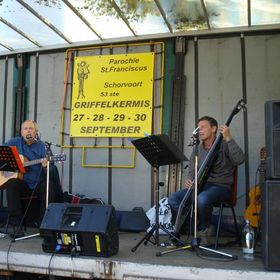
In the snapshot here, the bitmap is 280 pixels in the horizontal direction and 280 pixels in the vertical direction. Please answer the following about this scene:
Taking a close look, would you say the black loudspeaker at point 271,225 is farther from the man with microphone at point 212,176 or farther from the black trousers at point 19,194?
the black trousers at point 19,194

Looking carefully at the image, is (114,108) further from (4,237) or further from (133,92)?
(4,237)

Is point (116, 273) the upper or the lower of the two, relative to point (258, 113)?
lower

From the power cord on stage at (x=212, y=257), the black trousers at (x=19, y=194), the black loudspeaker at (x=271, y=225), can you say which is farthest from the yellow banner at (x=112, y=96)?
the black loudspeaker at (x=271, y=225)

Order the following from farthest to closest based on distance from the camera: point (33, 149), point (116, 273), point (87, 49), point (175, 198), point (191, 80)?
1. point (87, 49)
2. point (191, 80)
3. point (33, 149)
4. point (175, 198)
5. point (116, 273)

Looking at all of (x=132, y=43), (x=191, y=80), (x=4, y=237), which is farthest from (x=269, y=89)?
(x=4, y=237)

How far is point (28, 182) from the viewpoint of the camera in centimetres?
462

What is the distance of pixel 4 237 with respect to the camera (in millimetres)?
4227

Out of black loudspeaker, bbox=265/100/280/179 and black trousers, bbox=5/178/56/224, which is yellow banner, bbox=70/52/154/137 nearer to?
black trousers, bbox=5/178/56/224

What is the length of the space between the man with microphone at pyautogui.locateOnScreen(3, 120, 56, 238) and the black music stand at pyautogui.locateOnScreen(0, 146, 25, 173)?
1.06 feet

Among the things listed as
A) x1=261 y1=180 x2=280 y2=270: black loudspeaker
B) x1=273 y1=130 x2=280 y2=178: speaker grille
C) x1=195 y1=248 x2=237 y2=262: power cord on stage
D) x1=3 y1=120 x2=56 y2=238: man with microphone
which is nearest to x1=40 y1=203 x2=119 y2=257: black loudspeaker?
x1=195 y1=248 x2=237 y2=262: power cord on stage

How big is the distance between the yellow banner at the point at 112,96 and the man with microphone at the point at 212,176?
1.35m

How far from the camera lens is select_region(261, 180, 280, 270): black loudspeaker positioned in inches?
112

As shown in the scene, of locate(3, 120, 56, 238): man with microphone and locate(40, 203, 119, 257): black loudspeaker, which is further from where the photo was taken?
locate(3, 120, 56, 238): man with microphone

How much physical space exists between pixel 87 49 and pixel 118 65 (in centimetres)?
54
